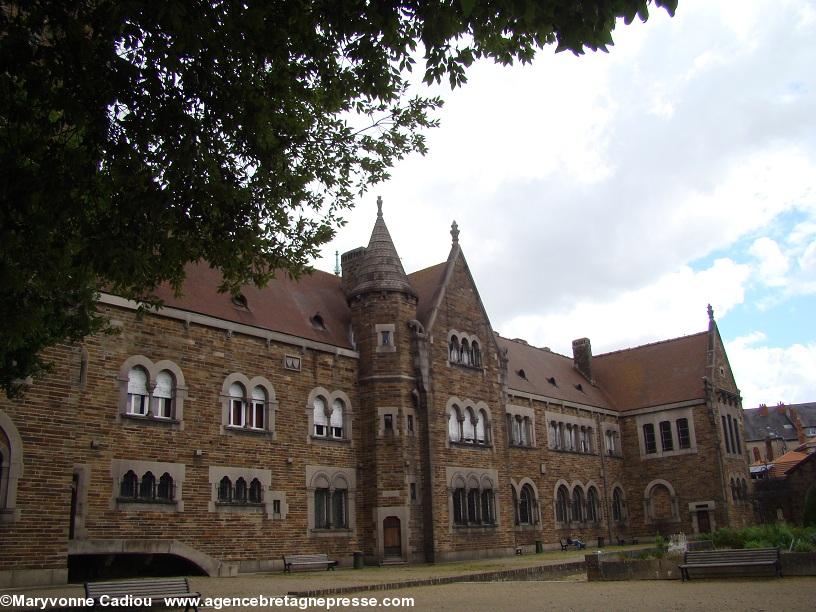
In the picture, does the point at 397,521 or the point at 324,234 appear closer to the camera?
the point at 324,234

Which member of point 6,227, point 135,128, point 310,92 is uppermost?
point 310,92

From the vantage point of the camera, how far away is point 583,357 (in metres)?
48.0

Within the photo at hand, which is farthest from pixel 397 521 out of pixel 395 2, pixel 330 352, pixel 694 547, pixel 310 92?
pixel 395 2

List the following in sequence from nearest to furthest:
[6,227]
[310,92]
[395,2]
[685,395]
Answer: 1. [395,2]
2. [6,227]
3. [310,92]
4. [685,395]

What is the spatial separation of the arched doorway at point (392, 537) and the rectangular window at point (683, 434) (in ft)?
70.1

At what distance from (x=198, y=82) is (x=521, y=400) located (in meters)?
29.6

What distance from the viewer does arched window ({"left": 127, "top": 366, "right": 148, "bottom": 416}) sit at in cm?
2152

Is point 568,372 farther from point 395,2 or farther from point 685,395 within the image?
point 395,2

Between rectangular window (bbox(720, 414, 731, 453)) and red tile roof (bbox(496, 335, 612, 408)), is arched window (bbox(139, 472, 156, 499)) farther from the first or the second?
rectangular window (bbox(720, 414, 731, 453))

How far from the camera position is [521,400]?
37.1 m

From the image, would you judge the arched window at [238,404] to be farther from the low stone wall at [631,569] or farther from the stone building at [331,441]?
the low stone wall at [631,569]

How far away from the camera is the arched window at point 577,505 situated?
38.8 meters

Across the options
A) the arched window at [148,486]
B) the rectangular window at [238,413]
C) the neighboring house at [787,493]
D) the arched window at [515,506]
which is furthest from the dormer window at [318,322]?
the neighboring house at [787,493]

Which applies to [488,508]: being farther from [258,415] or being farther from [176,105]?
[176,105]
